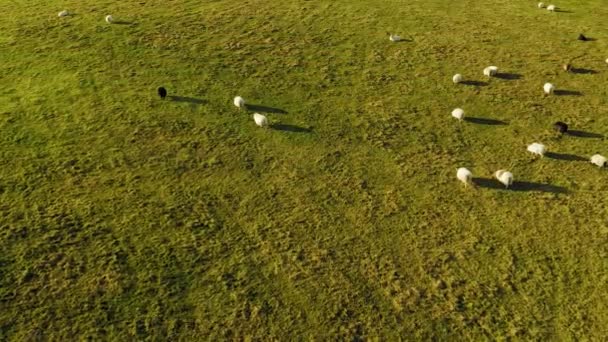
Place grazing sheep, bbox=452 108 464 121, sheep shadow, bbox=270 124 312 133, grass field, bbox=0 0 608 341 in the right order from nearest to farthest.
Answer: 1. grass field, bbox=0 0 608 341
2. sheep shadow, bbox=270 124 312 133
3. grazing sheep, bbox=452 108 464 121

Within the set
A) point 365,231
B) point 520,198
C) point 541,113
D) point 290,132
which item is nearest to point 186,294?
point 365,231

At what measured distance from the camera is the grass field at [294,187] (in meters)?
13.7

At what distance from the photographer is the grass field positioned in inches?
539

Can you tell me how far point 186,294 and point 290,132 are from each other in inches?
332

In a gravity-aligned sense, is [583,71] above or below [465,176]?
below

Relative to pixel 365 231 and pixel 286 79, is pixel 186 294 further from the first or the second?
pixel 286 79

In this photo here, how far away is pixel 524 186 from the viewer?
18094 millimetres

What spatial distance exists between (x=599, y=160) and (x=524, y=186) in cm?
299

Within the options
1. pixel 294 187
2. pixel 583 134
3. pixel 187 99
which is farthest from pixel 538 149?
pixel 187 99

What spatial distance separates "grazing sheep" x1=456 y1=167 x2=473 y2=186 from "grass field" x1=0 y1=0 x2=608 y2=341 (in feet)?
1.33

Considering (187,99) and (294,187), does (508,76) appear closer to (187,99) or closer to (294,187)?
(294,187)

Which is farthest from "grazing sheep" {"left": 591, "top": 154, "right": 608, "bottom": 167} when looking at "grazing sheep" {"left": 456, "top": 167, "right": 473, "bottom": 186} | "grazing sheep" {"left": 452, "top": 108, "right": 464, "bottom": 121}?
"grazing sheep" {"left": 452, "top": 108, "right": 464, "bottom": 121}

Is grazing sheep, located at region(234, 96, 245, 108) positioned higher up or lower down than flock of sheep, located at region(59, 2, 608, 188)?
higher up

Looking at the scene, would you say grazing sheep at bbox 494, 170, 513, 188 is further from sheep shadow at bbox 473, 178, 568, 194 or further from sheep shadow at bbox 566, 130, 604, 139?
sheep shadow at bbox 566, 130, 604, 139
